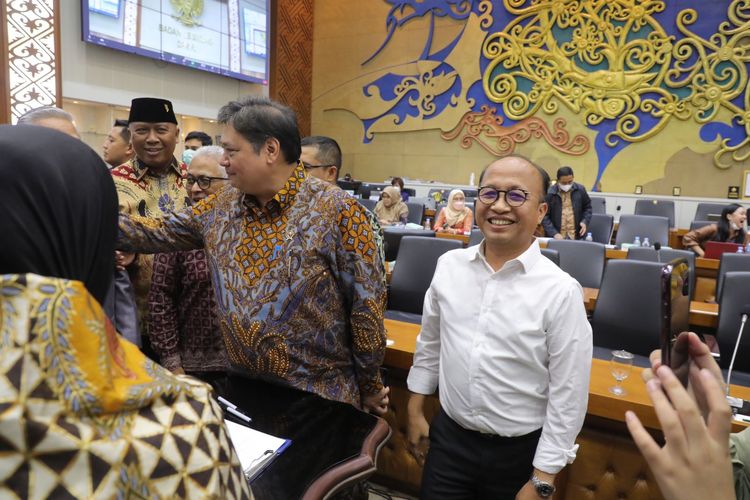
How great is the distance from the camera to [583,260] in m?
3.91

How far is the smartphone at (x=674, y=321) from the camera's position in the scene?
67 cm

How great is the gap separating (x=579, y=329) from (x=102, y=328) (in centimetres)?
120

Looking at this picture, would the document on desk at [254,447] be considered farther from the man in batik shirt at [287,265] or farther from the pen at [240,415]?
the man in batik shirt at [287,265]

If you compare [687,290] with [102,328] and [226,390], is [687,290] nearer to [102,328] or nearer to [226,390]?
[102,328]

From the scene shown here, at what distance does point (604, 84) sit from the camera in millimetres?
9234

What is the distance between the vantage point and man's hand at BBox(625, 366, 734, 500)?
2.03 feet

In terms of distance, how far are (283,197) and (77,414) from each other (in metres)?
1.10

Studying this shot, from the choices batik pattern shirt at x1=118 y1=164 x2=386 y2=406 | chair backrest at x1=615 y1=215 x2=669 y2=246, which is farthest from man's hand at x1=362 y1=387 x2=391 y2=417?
chair backrest at x1=615 y1=215 x2=669 y2=246

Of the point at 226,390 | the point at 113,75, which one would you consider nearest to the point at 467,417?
the point at 226,390

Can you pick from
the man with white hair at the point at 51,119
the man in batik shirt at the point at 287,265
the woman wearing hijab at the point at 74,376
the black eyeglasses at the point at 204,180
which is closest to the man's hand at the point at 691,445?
the woman wearing hijab at the point at 74,376

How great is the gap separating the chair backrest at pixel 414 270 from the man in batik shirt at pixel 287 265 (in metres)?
1.88

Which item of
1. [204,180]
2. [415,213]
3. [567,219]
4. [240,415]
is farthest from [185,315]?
[567,219]

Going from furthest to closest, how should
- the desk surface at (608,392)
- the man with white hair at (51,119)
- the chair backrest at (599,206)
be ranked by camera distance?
1. the chair backrest at (599,206)
2. the man with white hair at (51,119)
3. the desk surface at (608,392)

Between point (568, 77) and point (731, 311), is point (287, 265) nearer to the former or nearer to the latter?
point (731, 311)
